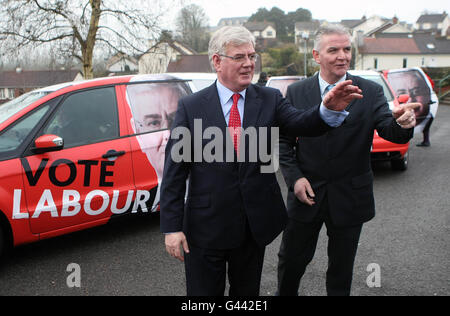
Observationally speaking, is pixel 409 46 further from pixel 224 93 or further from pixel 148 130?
pixel 224 93

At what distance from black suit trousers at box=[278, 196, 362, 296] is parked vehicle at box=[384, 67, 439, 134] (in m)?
7.09

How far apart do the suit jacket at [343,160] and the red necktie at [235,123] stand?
697mm

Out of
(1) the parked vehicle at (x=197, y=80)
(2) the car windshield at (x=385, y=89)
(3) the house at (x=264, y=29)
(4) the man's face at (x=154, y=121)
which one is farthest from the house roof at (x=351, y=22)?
(4) the man's face at (x=154, y=121)

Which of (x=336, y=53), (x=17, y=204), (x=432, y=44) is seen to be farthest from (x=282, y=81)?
(x=432, y=44)

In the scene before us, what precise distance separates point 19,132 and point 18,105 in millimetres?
553

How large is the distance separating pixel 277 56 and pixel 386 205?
58.5 metres

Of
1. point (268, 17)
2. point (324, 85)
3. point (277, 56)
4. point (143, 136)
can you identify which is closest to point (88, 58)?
point (143, 136)

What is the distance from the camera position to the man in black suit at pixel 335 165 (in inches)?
104

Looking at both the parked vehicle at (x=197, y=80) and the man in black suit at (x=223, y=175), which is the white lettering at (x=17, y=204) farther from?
the parked vehicle at (x=197, y=80)

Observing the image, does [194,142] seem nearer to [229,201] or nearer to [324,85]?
[229,201]

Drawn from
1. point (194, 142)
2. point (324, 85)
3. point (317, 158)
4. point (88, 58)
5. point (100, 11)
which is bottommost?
point (317, 158)

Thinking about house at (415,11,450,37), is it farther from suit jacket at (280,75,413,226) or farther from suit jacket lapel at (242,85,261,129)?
suit jacket lapel at (242,85,261,129)

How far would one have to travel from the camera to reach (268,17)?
122062 mm
